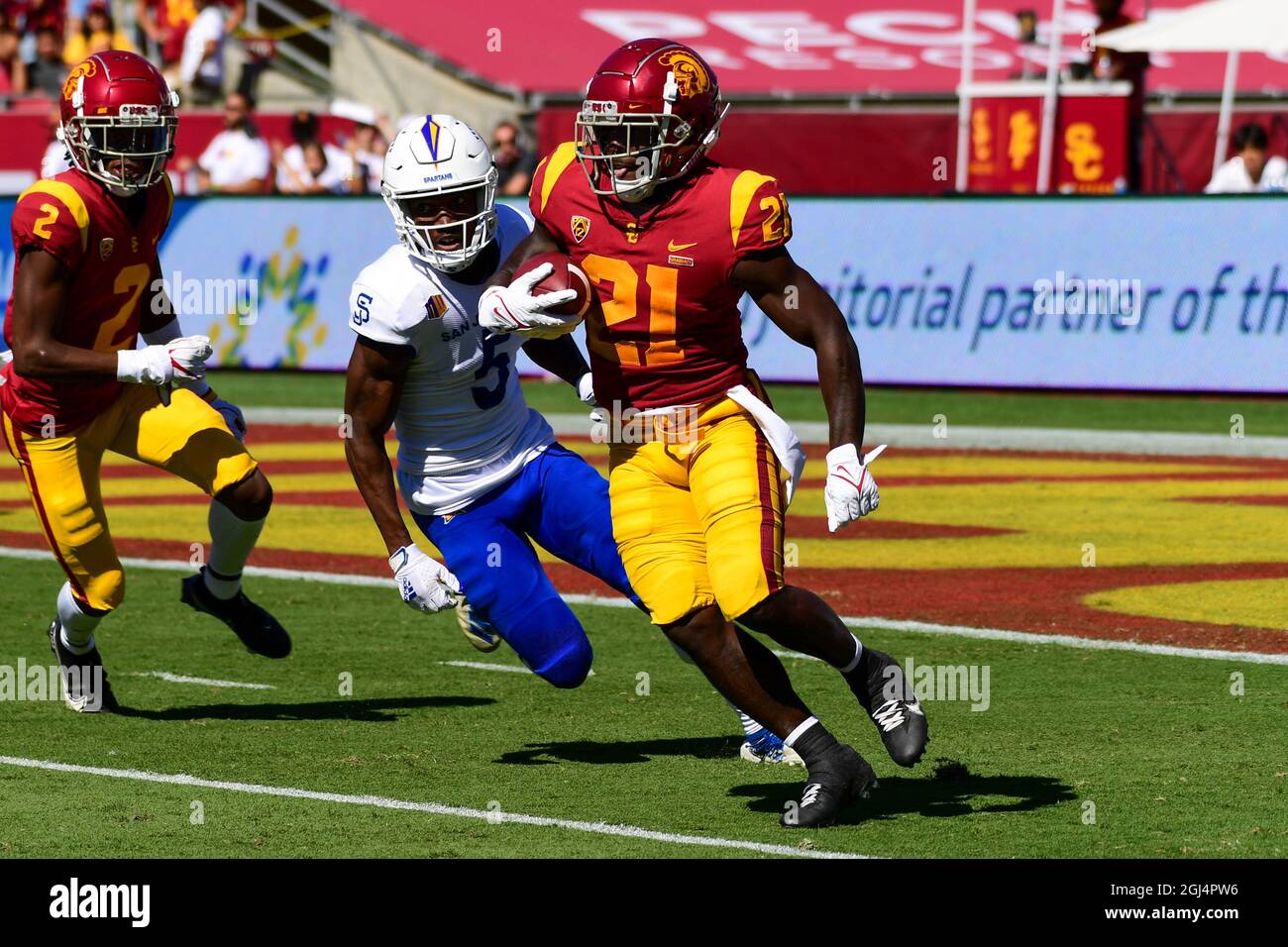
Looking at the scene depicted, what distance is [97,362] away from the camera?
736 cm

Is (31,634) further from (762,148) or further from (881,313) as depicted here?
(762,148)

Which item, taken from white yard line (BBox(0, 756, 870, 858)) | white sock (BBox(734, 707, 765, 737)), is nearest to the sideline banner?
white sock (BBox(734, 707, 765, 737))

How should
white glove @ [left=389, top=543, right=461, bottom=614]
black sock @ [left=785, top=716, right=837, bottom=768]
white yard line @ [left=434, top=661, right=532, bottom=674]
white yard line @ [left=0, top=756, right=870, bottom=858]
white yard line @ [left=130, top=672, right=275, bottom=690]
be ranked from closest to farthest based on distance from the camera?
1. white yard line @ [left=0, top=756, right=870, bottom=858]
2. black sock @ [left=785, top=716, right=837, bottom=768]
3. white glove @ [left=389, top=543, right=461, bottom=614]
4. white yard line @ [left=130, top=672, right=275, bottom=690]
5. white yard line @ [left=434, top=661, right=532, bottom=674]

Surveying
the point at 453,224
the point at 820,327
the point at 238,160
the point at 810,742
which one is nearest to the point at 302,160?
the point at 238,160

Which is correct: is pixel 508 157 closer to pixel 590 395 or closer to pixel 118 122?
pixel 118 122

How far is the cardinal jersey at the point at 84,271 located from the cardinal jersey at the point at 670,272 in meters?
1.90

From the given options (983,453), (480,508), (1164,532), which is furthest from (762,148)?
(480,508)

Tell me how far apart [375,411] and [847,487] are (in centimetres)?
170

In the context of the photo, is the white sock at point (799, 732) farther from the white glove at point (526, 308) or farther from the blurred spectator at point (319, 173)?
the blurred spectator at point (319, 173)

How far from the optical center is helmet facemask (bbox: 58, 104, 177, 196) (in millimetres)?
7496

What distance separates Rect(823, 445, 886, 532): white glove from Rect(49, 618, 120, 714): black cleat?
3072 millimetres

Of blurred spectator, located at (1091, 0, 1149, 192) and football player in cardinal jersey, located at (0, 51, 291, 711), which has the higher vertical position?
blurred spectator, located at (1091, 0, 1149, 192)

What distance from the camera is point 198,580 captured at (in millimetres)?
8148

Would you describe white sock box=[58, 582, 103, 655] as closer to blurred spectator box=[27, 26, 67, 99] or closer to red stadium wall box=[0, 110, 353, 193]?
red stadium wall box=[0, 110, 353, 193]
